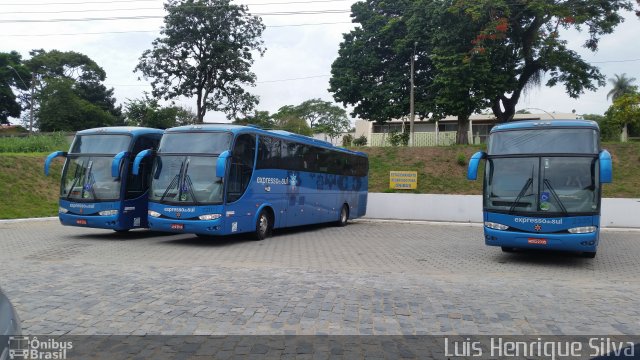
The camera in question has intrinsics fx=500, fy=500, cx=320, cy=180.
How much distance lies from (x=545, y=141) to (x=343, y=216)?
1187 cm

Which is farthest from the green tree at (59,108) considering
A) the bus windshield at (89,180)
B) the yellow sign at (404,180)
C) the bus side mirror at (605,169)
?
the bus side mirror at (605,169)

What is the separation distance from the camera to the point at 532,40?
31.2 metres

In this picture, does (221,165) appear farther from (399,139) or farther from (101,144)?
(399,139)

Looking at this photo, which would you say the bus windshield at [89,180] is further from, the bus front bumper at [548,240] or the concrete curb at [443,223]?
the concrete curb at [443,223]

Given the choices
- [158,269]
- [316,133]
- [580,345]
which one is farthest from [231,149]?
[316,133]

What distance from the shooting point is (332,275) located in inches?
364

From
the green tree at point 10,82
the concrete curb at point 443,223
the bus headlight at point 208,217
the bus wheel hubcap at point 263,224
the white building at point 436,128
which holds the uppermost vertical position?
the green tree at point 10,82

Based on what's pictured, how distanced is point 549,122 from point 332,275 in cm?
711

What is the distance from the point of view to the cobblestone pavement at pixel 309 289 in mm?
5898

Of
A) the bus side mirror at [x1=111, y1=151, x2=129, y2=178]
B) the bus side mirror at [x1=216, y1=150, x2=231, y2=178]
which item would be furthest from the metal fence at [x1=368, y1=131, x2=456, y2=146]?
the bus side mirror at [x1=216, y1=150, x2=231, y2=178]

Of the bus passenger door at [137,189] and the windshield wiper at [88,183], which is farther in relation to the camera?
the bus passenger door at [137,189]

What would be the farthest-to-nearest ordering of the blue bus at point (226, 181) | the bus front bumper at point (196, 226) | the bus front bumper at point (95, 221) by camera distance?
the bus front bumper at point (95, 221)
the blue bus at point (226, 181)
the bus front bumper at point (196, 226)

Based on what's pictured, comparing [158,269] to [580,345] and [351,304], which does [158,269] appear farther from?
[580,345]

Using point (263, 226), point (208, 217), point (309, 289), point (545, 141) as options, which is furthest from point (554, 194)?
point (208, 217)
